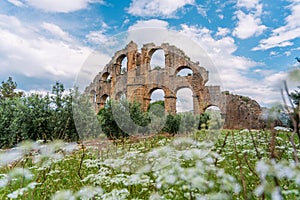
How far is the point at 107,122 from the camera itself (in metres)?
10.7

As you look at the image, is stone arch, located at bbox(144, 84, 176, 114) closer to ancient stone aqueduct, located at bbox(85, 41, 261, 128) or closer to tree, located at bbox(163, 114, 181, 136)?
ancient stone aqueduct, located at bbox(85, 41, 261, 128)

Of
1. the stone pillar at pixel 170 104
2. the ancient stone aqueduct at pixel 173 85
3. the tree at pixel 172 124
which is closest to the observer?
the tree at pixel 172 124

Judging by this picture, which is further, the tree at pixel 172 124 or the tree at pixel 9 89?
the tree at pixel 9 89

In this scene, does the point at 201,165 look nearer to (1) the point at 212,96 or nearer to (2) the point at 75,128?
(2) the point at 75,128

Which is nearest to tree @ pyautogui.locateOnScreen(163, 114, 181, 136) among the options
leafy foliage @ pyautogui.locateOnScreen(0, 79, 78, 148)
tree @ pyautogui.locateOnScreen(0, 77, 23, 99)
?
leafy foliage @ pyautogui.locateOnScreen(0, 79, 78, 148)

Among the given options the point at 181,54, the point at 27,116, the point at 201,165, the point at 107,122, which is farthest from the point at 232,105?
the point at 201,165

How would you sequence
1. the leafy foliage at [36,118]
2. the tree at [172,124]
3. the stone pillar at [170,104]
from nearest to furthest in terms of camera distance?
the leafy foliage at [36,118], the tree at [172,124], the stone pillar at [170,104]

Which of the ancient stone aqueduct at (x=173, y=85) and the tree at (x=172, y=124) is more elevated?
the ancient stone aqueduct at (x=173, y=85)

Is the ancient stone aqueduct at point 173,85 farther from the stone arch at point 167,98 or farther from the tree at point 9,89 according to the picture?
the tree at point 9,89

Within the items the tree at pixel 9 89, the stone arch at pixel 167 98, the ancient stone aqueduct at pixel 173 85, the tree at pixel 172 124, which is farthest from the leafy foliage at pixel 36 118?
the tree at pixel 9 89

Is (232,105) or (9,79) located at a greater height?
(9,79)

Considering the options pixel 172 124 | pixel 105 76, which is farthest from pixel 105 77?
pixel 172 124

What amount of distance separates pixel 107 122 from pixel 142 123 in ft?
6.17

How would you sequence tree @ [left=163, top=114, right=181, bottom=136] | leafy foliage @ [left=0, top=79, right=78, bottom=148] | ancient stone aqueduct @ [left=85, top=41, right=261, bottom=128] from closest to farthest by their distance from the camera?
leafy foliage @ [left=0, top=79, right=78, bottom=148] → tree @ [left=163, top=114, right=181, bottom=136] → ancient stone aqueduct @ [left=85, top=41, right=261, bottom=128]
